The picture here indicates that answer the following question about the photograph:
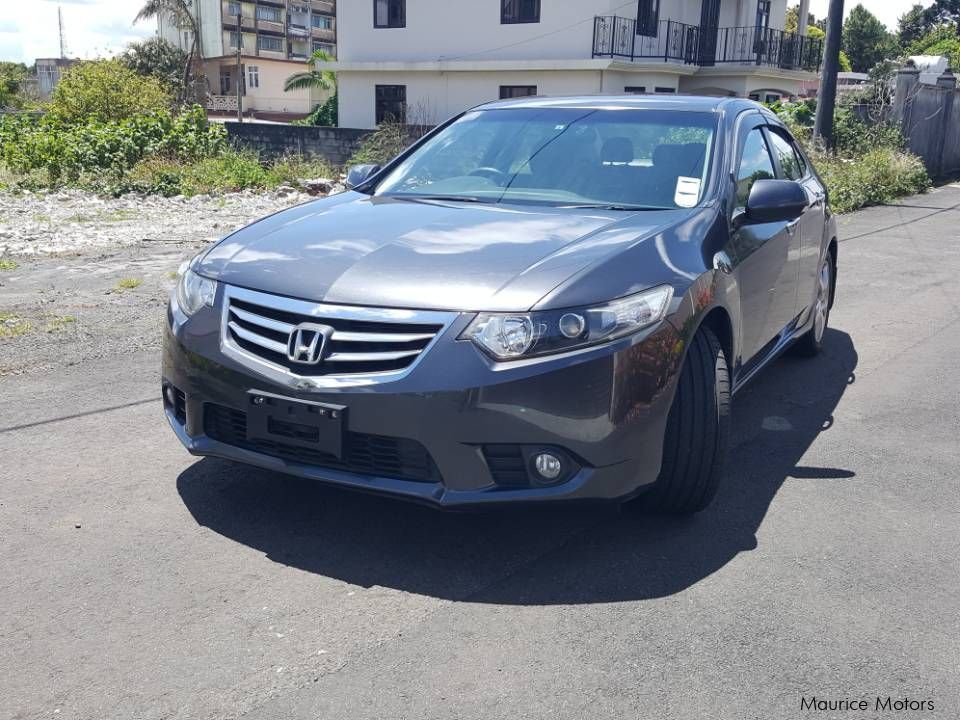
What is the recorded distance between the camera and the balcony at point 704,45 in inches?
1193

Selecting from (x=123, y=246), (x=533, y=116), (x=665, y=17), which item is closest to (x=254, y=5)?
(x=665, y=17)

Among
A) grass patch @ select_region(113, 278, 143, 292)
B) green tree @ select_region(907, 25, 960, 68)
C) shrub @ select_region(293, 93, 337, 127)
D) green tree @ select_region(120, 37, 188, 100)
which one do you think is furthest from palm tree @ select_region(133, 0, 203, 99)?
grass patch @ select_region(113, 278, 143, 292)

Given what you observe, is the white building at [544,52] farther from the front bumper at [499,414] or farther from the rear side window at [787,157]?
the front bumper at [499,414]

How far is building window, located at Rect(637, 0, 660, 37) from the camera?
31.4m

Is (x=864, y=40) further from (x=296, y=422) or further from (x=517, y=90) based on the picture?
(x=296, y=422)

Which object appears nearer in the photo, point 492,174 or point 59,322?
point 492,174

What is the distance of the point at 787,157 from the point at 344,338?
3.40 m

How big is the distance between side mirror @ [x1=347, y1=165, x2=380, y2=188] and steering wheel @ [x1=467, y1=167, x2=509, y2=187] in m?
0.66

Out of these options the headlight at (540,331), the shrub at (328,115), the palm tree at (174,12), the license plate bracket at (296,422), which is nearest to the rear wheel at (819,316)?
the headlight at (540,331)

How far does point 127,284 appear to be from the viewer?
322 inches

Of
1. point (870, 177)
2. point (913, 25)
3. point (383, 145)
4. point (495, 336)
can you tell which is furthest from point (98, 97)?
point (913, 25)

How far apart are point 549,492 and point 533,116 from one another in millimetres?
2404

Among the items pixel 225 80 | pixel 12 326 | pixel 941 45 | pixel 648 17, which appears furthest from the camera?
pixel 225 80

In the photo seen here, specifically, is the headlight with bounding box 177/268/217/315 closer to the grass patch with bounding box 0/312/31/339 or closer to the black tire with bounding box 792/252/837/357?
the grass patch with bounding box 0/312/31/339
